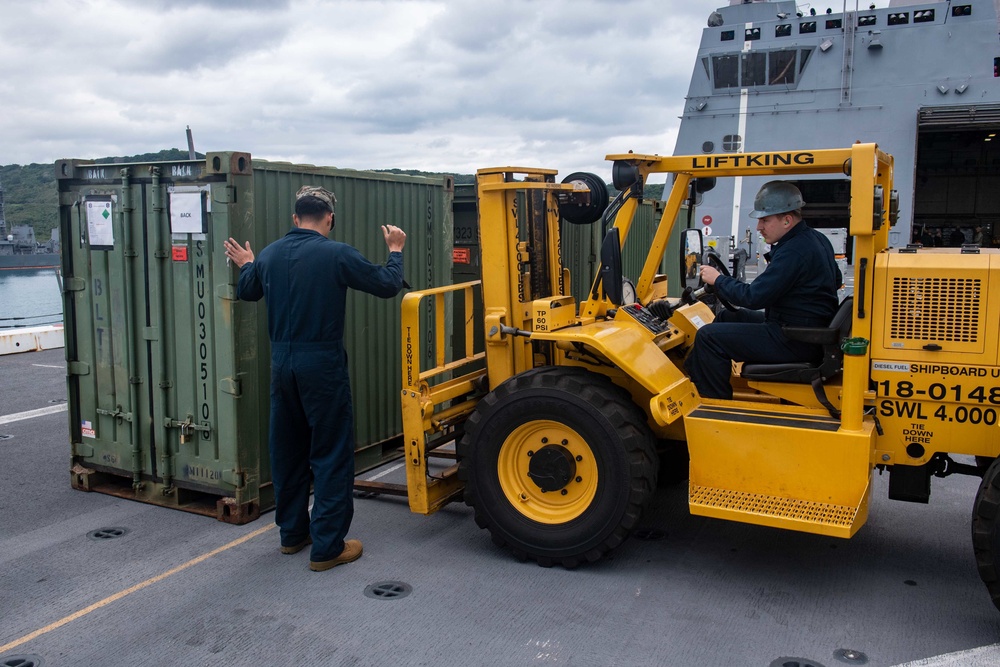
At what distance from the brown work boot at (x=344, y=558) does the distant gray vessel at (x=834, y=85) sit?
671 inches

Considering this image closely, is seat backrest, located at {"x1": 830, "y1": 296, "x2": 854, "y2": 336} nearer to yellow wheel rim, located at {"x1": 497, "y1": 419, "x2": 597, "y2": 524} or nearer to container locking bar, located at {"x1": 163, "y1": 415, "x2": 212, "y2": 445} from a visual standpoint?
yellow wheel rim, located at {"x1": 497, "y1": 419, "x2": 597, "y2": 524}

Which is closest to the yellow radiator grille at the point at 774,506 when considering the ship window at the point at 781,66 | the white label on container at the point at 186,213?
the white label on container at the point at 186,213

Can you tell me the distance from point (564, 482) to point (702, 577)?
0.97 metres

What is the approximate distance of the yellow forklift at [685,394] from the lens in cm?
436

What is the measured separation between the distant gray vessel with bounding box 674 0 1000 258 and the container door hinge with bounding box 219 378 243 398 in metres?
16.7

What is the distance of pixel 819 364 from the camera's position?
192 inches

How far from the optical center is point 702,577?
15.8 ft

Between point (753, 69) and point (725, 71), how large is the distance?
31.5 inches

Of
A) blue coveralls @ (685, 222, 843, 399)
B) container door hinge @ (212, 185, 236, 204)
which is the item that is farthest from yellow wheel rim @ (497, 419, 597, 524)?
container door hinge @ (212, 185, 236, 204)

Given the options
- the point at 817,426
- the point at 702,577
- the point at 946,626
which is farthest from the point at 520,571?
the point at 946,626

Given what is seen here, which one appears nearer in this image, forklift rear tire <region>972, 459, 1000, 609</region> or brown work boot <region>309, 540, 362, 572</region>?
forklift rear tire <region>972, 459, 1000, 609</region>

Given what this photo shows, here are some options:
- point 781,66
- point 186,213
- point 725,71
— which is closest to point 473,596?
point 186,213

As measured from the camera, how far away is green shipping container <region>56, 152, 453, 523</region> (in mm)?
5535

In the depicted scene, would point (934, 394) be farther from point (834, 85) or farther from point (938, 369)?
point (834, 85)
